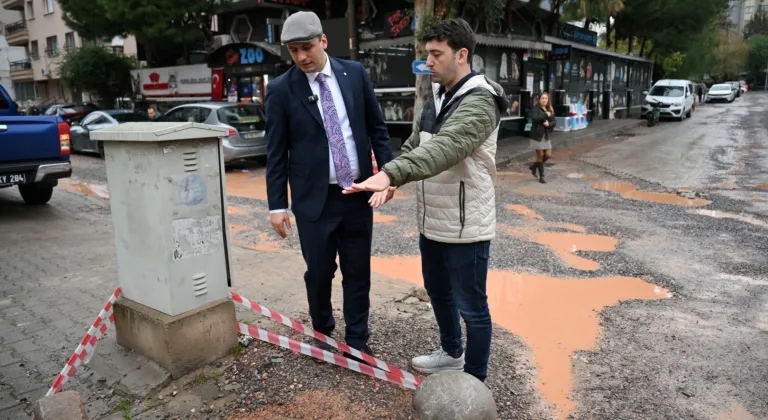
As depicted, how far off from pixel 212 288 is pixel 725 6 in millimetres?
34357

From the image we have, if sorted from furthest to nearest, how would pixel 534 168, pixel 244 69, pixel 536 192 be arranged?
pixel 244 69 → pixel 534 168 → pixel 536 192

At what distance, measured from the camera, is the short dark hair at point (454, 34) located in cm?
278

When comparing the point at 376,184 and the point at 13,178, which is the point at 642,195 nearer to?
the point at 376,184

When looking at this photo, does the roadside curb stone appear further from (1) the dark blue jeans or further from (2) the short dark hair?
(2) the short dark hair

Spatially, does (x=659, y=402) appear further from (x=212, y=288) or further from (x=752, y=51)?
(x=752, y=51)

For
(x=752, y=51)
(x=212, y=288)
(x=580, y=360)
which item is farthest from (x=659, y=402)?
(x=752, y=51)

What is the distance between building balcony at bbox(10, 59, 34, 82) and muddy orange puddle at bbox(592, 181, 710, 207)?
149 ft

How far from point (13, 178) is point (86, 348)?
516 cm

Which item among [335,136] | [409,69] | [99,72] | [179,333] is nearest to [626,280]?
[335,136]

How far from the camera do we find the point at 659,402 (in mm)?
3209

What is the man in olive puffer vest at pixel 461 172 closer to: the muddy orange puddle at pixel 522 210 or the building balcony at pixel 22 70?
the muddy orange puddle at pixel 522 210

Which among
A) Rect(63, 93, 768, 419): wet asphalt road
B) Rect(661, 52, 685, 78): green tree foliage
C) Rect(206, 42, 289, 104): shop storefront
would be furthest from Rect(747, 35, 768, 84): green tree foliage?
Rect(63, 93, 768, 419): wet asphalt road

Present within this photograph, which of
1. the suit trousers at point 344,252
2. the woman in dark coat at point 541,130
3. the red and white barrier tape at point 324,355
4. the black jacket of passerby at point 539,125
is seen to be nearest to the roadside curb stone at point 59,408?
the red and white barrier tape at point 324,355

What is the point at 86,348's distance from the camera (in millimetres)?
3342
